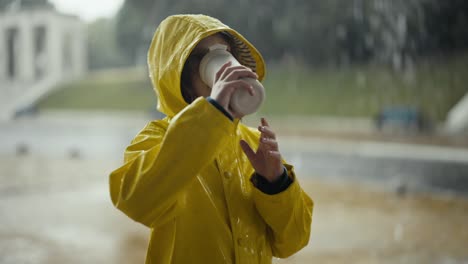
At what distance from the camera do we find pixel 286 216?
1.53 metres

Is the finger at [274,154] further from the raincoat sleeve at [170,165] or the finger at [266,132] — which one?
the raincoat sleeve at [170,165]

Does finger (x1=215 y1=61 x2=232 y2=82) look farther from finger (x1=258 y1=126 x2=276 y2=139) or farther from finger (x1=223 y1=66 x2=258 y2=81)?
finger (x1=258 y1=126 x2=276 y2=139)

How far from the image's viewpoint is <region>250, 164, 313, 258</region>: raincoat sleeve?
1.49m

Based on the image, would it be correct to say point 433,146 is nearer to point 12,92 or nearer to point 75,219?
point 75,219

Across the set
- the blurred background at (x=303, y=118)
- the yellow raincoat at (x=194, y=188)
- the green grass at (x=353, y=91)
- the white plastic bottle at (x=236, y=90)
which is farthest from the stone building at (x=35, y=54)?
the white plastic bottle at (x=236, y=90)

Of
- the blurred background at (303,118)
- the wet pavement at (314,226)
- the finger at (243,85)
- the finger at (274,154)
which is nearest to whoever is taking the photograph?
the finger at (243,85)

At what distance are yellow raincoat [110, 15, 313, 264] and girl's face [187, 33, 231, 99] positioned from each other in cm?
5

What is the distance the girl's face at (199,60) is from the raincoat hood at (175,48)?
36 mm

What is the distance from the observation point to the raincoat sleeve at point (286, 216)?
149 cm

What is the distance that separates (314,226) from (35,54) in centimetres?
2792

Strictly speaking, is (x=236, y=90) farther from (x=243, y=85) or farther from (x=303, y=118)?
(x=303, y=118)

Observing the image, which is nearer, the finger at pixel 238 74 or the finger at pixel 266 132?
the finger at pixel 238 74

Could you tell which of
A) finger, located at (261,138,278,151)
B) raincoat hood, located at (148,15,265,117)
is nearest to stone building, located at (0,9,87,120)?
raincoat hood, located at (148,15,265,117)

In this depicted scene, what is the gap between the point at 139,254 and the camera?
4621 millimetres
